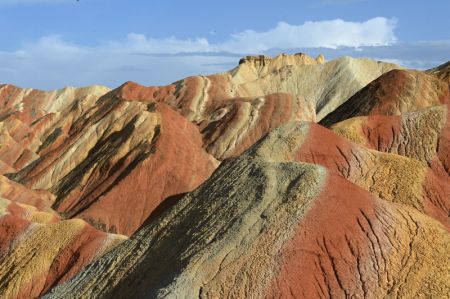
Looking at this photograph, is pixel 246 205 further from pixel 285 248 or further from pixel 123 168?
pixel 123 168

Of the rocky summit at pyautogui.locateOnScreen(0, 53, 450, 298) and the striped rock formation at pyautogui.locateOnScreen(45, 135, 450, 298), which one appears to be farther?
the rocky summit at pyautogui.locateOnScreen(0, 53, 450, 298)

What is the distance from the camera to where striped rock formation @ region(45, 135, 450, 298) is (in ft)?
90.2

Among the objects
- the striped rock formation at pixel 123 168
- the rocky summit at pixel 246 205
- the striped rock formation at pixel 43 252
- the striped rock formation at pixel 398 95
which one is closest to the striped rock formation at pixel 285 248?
the rocky summit at pixel 246 205

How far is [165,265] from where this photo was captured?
30.5m

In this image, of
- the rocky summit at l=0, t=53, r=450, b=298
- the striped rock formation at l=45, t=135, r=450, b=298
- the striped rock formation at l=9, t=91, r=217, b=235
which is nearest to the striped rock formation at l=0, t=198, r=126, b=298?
the rocky summit at l=0, t=53, r=450, b=298

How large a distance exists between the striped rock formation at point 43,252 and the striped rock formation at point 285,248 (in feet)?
26.5

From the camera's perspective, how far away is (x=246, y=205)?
1217 inches

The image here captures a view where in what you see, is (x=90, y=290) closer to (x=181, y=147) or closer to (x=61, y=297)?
(x=61, y=297)

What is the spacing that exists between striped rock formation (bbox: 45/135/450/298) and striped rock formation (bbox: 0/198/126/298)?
8082 mm

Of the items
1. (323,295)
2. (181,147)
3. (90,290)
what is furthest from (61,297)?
(181,147)

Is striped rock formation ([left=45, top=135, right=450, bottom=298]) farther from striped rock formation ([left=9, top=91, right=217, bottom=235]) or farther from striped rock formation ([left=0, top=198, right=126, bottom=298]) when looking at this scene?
striped rock formation ([left=9, top=91, right=217, bottom=235])

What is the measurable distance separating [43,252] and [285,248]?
70.2 feet

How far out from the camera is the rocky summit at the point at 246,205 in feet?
91.9

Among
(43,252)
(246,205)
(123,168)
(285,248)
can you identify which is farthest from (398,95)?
(285,248)
